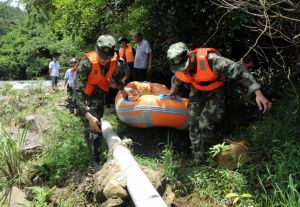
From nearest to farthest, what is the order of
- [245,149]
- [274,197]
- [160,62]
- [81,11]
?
1. [274,197]
2. [245,149]
3. [160,62]
4. [81,11]

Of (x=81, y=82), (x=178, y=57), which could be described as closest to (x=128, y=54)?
(x=81, y=82)

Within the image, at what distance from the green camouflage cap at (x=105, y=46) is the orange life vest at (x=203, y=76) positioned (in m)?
0.86

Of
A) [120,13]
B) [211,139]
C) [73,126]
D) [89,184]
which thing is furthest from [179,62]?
[120,13]

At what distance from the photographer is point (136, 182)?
13.0 feet

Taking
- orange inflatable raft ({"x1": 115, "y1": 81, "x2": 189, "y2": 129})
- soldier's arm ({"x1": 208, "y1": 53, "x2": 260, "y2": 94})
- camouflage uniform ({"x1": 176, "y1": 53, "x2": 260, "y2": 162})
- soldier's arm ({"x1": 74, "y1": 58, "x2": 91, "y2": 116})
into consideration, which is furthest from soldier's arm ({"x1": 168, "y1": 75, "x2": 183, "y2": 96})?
soldier's arm ({"x1": 74, "y1": 58, "x2": 91, "y2": 116})

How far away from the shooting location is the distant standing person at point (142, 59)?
8305 millimetres

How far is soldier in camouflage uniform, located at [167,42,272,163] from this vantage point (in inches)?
186

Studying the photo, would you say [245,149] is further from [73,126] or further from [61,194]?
[73,126]

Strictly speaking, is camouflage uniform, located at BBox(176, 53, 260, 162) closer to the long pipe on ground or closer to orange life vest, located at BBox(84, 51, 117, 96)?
the long pipe on ground

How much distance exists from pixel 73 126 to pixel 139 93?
1.49m

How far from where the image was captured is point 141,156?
5758 mm

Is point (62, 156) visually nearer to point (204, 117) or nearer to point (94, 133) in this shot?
point (94, 133)

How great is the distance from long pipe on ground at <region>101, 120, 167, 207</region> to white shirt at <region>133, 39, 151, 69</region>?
3.13 meters

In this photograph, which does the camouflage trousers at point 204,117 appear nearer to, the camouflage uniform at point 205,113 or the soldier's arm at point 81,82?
the camouflage uniform at point 205,113
